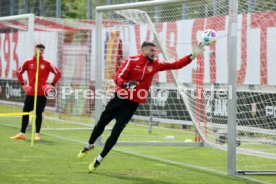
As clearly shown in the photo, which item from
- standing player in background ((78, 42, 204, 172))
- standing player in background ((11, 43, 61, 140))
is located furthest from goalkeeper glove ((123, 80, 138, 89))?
standing player in background ((11, 43, 61, 140))

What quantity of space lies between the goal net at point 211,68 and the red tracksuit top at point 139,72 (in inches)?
66.3

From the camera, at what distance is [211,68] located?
53.2 ft

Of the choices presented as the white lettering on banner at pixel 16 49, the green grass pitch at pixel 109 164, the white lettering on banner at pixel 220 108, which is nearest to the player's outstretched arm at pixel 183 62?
the green grass pitch at pixel 109 164

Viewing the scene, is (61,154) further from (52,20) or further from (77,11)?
(77,11)

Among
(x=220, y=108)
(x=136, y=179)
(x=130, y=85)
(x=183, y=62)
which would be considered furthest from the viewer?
(x=220, y=108)

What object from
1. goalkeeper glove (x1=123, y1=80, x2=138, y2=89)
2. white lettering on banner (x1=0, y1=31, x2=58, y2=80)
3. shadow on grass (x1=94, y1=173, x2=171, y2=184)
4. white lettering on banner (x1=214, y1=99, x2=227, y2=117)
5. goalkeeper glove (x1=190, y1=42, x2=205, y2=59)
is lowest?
shadow on grass (x1=94, y1=173, x2=171, y2=184)

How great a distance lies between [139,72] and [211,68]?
535cm

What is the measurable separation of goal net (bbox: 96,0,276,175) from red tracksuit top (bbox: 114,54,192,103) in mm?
1684

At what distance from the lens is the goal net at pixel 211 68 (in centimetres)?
1359

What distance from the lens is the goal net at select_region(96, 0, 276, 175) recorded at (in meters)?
13.6

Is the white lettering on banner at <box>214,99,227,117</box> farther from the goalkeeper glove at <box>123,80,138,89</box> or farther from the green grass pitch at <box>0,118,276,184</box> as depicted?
the goalkeeper glove at <box>123,80,138,89</box>

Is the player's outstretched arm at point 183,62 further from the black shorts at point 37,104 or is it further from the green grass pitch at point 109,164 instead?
the black shorts at point 37,104

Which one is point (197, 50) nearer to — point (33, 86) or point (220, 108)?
point (220, 108)

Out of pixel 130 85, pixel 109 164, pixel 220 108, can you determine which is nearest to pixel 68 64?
pixel 220 108
